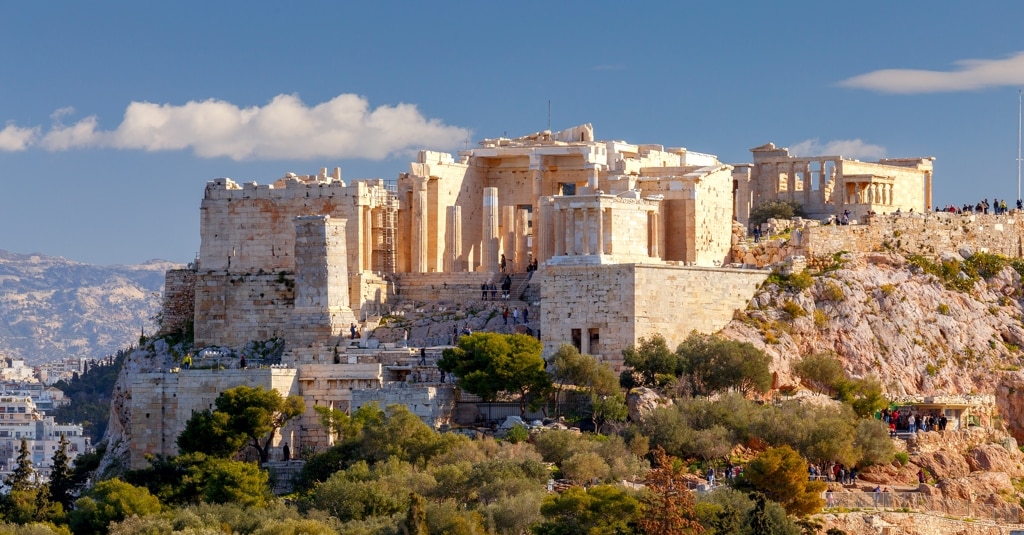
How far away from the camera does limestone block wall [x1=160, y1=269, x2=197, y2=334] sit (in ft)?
274

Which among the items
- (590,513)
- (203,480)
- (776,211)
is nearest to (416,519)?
(590,513)

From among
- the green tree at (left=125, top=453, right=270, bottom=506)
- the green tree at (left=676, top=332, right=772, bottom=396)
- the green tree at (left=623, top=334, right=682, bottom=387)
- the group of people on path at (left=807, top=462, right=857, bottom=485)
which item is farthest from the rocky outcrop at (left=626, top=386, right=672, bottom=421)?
the green tree at (left=125, top=453, right=270, bottom=506)

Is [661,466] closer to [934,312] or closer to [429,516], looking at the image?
[429,516]

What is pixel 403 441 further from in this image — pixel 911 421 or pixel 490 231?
pixel 490 231

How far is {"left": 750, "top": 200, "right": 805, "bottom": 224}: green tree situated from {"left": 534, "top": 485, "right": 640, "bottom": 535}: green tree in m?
30.4

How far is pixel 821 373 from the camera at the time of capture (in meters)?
72.1

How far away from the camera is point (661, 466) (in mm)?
61625

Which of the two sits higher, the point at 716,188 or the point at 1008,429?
the point at 716,188

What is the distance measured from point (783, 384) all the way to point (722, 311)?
3205 mm

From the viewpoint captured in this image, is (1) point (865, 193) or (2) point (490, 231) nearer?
(2) point (490, 231)

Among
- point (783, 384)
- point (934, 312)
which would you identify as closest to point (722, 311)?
point (783, 384)

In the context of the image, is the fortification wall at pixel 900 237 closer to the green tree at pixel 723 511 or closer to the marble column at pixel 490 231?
the marble column at pixel 490 231

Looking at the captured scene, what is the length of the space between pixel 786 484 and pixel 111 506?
18.9 metres

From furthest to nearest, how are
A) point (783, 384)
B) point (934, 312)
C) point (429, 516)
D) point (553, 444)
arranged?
1. point (934, 312)
2. point (783, 384)
3. point (553, 444)
4. point (429, 516)
